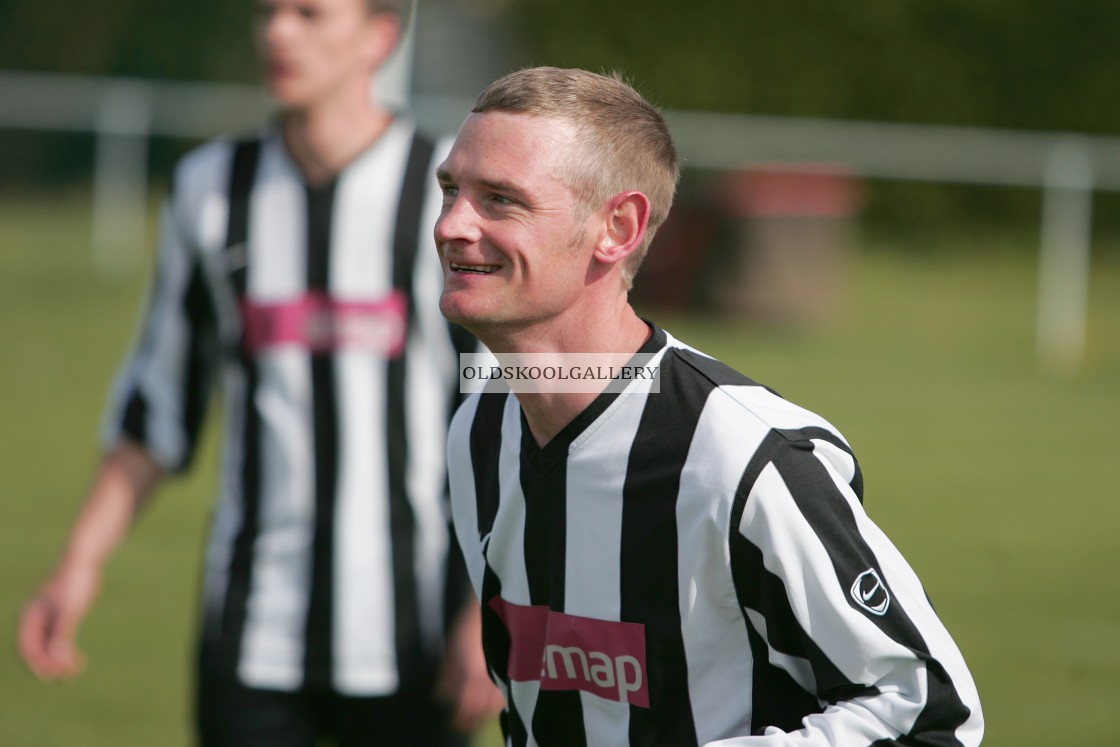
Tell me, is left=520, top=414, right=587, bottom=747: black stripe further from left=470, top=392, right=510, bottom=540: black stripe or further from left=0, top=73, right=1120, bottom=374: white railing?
left=0, top=73, right=1120, bottom=374: white railing

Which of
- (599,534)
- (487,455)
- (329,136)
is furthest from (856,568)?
(329,136)

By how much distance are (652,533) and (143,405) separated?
5.68ft

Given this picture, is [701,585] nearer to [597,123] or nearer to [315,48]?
[597,123]

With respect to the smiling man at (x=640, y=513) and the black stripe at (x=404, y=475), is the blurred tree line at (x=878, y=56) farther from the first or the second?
the smiling man at (x=640, y=513)

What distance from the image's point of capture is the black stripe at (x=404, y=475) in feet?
10.5

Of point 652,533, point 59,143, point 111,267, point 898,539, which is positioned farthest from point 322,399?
point 59,143

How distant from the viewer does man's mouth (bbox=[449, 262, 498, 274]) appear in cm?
206

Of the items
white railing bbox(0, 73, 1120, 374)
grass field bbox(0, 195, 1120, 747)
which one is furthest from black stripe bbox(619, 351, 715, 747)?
white railing bbox(0, 73, 1120, 374)

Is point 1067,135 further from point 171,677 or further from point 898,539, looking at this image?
point 171,677

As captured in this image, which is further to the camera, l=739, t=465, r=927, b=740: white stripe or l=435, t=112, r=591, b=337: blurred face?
l=435, t=112, r=591, b=337: blurred face

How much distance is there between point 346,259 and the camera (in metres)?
3.24

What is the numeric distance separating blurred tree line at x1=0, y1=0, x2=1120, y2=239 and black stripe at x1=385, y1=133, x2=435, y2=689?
20448 millimetres

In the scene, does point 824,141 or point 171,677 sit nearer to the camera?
point 171,677

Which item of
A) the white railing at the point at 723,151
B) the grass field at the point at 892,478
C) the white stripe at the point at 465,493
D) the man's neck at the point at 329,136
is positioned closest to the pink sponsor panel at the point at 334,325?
the man's neck at the point at 329,136
